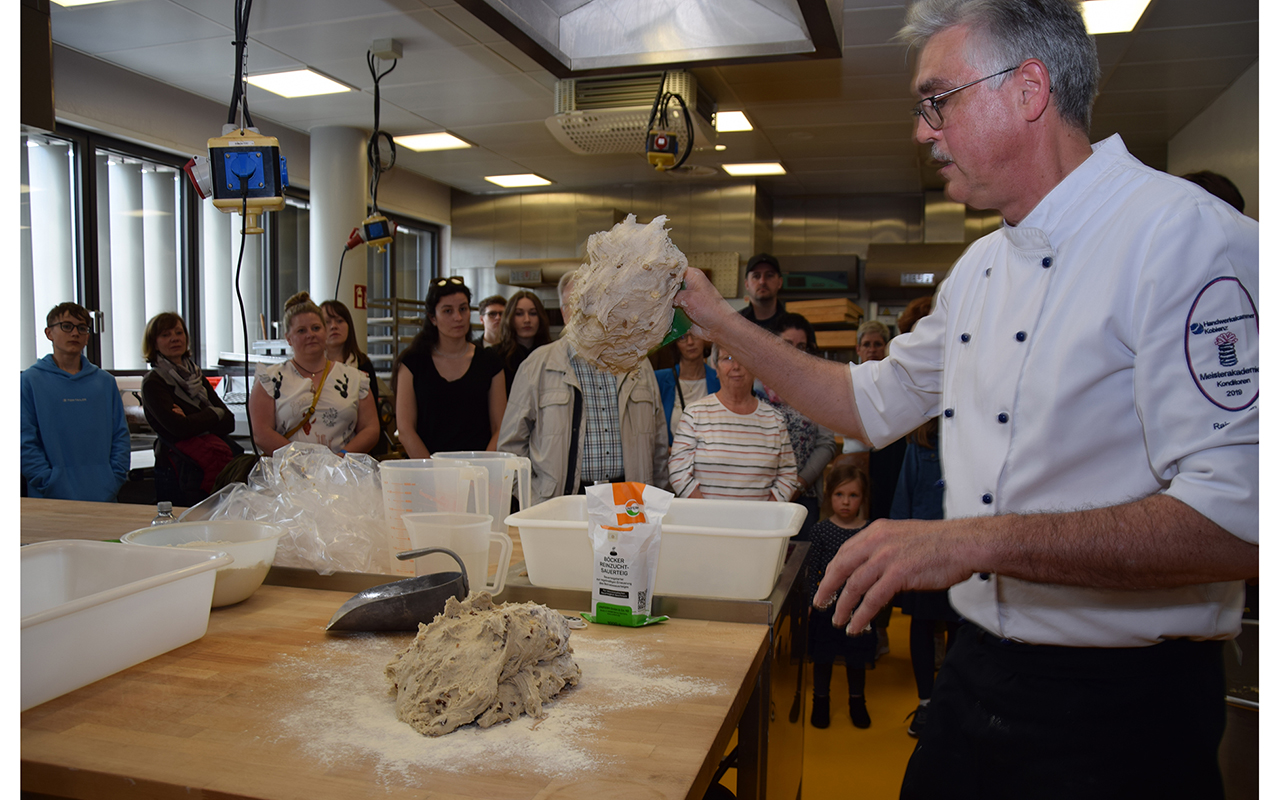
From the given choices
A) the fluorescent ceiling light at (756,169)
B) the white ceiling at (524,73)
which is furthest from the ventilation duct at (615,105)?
the fluorescent ceiling light at (756,169)

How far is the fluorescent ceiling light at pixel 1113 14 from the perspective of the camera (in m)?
3.44

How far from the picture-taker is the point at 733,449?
2.79 m

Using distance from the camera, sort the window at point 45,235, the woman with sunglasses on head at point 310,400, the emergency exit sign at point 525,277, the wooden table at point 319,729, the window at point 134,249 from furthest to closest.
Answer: the emergency exit sign at point 525,277, the window at point 134,249, the window at point 45,235, the woman with sunglasses on head at point 310,400, the wooden table at point 319,729

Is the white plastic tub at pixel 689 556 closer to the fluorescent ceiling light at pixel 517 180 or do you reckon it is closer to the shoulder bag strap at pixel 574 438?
the shoulder bag strap at pixel 574 438

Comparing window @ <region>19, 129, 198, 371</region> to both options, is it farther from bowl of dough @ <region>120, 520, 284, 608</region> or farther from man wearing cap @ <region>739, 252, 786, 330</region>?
bowl of dough @ <region>120, 520, 284, 608</region>

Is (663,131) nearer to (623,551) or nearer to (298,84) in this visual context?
(298,84)

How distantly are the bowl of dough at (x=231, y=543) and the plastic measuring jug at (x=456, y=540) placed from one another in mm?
263

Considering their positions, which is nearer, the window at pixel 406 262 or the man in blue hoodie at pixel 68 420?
the man in blue hoodie at pixel 68 420

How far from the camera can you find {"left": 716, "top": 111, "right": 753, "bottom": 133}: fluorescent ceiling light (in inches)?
203

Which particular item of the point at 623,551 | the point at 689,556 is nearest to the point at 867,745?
the point at 689,556

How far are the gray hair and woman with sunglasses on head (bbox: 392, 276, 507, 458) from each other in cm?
236

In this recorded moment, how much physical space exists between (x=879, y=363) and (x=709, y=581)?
1.72 ft

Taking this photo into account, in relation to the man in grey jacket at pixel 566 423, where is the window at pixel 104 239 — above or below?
above

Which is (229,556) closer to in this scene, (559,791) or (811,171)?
(559,791)
